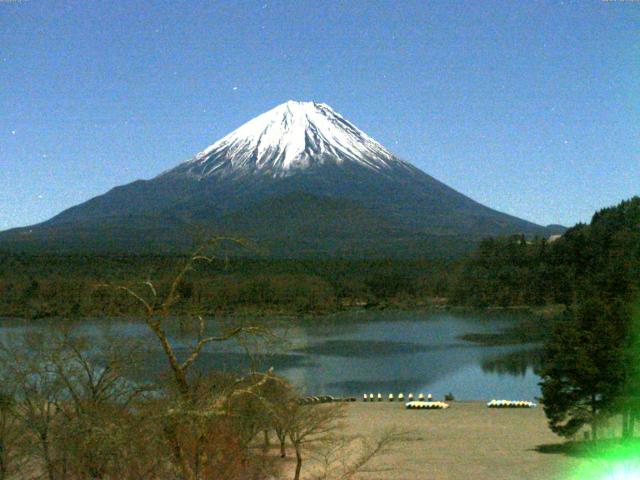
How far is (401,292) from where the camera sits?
66.1 m

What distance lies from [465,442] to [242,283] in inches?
1764

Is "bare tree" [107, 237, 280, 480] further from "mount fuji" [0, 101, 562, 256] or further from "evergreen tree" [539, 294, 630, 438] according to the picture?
"mount fuji" [0, 101, 562, 256]

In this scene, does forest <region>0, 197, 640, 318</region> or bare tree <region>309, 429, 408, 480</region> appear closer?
bare tree <region>309, 429, 408, 480</region>

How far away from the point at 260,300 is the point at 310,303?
356 cm

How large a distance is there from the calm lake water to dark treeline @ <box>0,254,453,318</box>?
393 cm

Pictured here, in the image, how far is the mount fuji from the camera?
10538 cm

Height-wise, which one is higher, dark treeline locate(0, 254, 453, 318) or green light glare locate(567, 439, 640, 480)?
dark treeline locate(0, 254, 453, 318)

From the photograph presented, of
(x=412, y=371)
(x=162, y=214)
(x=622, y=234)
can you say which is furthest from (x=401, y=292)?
(x=162, y=214)

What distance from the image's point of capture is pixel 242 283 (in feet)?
197

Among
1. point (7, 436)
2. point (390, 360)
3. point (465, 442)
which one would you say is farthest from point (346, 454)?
point (390, 360)

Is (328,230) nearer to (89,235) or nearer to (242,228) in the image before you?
(242,228)

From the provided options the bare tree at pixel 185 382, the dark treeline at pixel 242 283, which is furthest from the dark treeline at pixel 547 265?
the bare tree at pixel 185 382

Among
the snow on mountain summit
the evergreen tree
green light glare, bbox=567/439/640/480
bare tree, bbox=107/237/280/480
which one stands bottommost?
green light glare, bbox=567/439/640/480

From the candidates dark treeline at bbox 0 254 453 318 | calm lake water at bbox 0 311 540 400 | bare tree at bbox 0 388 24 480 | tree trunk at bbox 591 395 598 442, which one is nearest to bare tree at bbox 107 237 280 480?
bare tree at bbox 0 388 24 480
